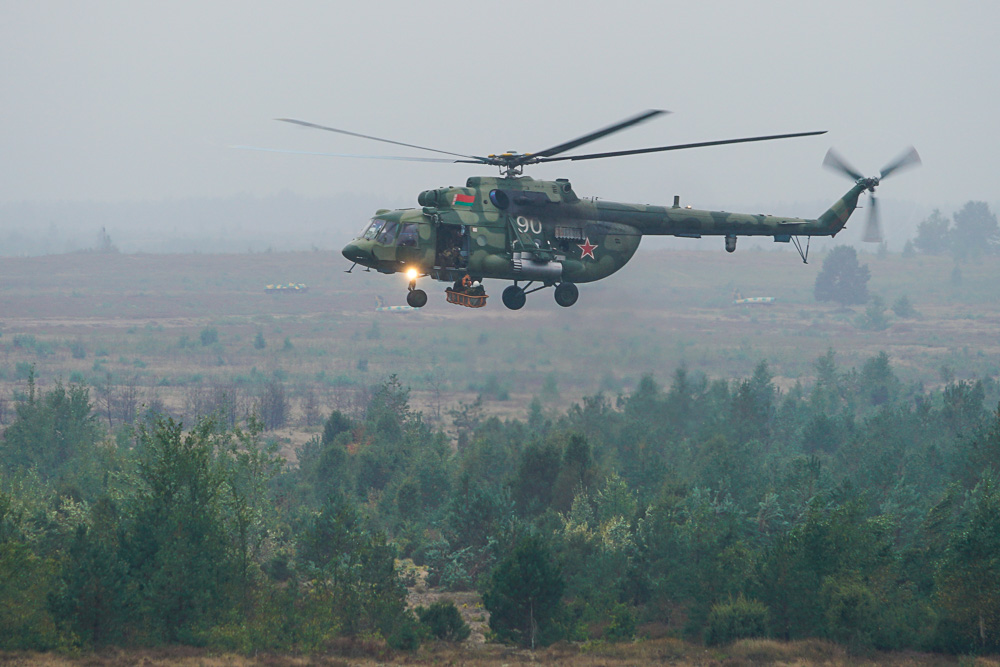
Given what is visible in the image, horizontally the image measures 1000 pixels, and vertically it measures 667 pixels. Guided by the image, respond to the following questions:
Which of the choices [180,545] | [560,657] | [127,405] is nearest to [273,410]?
[127,405]

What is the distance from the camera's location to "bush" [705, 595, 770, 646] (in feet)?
206

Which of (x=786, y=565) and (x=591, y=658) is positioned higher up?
(x=786, y=565)

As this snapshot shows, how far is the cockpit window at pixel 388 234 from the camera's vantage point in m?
40.6

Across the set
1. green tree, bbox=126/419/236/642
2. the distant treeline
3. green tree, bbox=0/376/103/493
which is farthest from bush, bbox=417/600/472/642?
green tree, bbox=0/376/103/493

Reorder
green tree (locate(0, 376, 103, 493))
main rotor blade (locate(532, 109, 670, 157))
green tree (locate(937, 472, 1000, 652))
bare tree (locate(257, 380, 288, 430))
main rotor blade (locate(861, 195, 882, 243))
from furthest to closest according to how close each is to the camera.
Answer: bare tree (locate(257, 380, 288, 430)) → green tree (locate(0, 376, 103, 493)) → green tree (locate(937, 472, 1000, 652)) → main rotor blade (locate(861, 195, 882, 243)) → main rotor blade (locate(532, 109, 670, 157))

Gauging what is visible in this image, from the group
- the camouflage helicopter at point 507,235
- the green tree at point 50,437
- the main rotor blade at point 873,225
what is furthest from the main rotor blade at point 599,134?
the green tree at point 50,437

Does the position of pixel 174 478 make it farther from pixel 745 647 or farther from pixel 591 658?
pixel 745 647

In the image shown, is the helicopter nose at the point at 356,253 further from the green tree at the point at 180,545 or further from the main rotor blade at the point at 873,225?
the green tree at the point at 180,545

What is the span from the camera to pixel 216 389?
196 m

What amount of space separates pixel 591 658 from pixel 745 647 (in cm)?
819

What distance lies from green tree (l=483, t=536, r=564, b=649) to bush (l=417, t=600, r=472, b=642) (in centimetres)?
516

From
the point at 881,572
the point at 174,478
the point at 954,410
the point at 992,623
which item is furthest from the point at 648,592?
the point at 954,410

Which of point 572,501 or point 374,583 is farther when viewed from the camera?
point 572,501

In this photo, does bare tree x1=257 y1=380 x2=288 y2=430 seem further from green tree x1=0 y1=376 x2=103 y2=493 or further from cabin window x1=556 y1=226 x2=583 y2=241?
cabin window x1=556 y1=226 x2=583 y2=241
